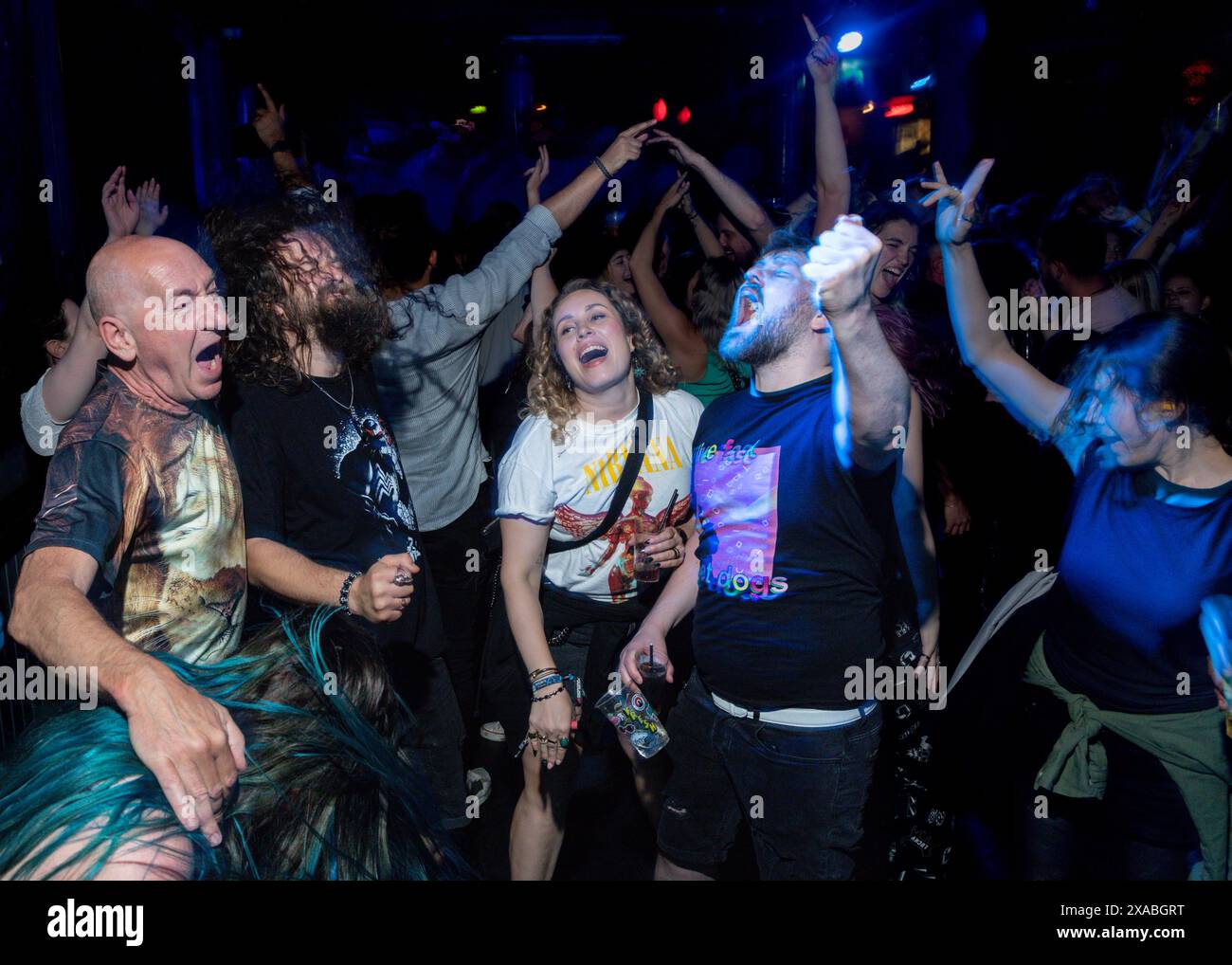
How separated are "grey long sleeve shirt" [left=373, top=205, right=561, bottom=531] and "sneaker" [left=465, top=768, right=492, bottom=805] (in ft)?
2.94

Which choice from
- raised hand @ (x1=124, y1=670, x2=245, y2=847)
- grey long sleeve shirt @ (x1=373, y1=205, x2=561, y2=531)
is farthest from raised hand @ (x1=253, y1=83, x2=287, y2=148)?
raised hand @ (x1=124, y1=670, x2=245, y2=847)

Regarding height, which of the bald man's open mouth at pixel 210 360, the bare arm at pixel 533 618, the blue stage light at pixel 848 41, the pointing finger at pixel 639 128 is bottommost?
the bare arm at pixel 533 618

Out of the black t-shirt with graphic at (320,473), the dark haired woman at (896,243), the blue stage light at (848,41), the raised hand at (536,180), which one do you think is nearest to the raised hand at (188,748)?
the black t-shirt with graphic at (320,473)

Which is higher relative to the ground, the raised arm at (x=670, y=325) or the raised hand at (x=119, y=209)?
the raised hand at (x=119, y=209)

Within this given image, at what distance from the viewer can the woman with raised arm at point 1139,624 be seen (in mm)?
1851

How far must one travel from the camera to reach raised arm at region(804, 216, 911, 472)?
1.63 metres

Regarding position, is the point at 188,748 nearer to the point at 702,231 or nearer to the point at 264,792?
the point at 264,792

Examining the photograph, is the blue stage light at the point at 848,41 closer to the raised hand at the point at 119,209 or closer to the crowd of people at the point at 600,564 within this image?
the crowd of people at the point at 600,564

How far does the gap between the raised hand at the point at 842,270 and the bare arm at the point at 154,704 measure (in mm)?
1163

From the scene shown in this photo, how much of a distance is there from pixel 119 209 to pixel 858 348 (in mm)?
2130

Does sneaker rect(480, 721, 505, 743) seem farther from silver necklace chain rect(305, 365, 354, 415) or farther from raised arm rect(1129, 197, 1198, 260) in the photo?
raised arm rect(1129, 197, 1198, 260)

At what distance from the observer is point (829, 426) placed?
6.42ft
